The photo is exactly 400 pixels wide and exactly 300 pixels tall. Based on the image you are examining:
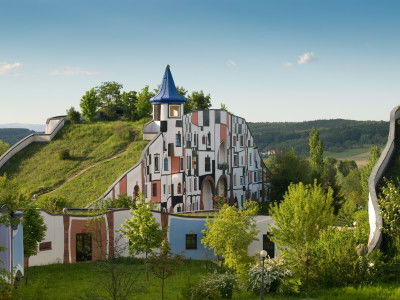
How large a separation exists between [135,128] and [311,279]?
126 feet

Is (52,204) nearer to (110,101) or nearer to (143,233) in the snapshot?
(143,233)

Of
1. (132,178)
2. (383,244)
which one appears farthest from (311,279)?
(132,178)

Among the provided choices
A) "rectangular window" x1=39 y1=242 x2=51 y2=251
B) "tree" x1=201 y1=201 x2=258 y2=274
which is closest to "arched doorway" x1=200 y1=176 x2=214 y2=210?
"tree" x1=201 y1=201 x2=258 y2=274

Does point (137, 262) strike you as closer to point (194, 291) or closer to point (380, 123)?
point (194, 291)

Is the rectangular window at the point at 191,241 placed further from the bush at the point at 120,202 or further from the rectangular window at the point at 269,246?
the bush at the point at 120,202

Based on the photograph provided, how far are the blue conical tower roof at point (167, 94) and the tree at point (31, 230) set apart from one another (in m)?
25.4

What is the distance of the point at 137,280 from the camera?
95.0 ft

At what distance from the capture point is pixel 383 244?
25.7 m

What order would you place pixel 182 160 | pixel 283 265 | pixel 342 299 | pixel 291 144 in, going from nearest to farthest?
pixel 342 299 < pixel 283 265 < pixel 182 160 < pixel 291 144

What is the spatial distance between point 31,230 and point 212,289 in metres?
12.0

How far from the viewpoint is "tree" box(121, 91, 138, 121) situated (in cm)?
6775

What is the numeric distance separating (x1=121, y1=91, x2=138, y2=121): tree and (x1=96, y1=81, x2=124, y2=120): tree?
1.72ft

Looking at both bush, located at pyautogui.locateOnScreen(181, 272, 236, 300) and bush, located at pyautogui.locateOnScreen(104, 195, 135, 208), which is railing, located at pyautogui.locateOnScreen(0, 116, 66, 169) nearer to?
bush, located at pyautogui.locateOnScreen(104, 195, 135, 208)

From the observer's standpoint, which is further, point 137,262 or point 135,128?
point 135,128
